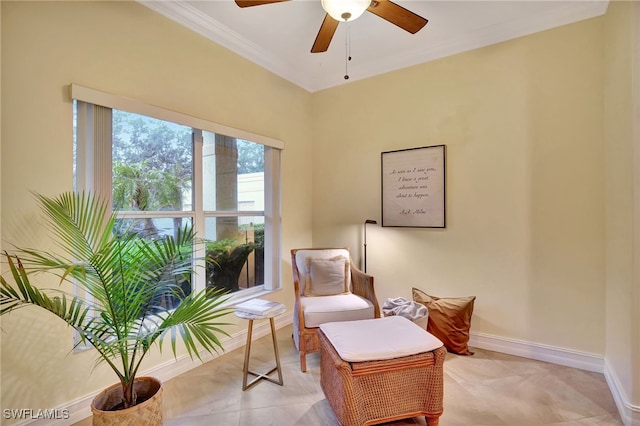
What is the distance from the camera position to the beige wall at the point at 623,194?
177cm

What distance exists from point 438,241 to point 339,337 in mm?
1662

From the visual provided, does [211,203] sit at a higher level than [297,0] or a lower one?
lower

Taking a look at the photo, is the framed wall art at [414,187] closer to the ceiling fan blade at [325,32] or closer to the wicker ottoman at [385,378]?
the ceiling fan blade at [325,32]

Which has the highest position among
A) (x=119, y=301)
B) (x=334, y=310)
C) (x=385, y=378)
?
(x=119, y=301)

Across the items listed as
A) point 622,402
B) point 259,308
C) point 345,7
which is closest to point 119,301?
point 259,308

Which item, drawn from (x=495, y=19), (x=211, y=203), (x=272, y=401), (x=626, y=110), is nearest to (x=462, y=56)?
(x=495, y=19)

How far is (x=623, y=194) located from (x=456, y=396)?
1702 mm

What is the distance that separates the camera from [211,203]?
2838 millimetres

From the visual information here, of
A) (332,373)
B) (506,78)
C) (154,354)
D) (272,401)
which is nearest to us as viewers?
(332,373)

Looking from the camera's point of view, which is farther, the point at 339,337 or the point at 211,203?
the point at 211,203

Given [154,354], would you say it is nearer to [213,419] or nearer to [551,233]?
[213,419]

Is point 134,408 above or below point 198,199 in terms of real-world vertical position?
below

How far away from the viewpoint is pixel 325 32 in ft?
7.23

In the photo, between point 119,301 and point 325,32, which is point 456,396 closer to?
point 119,301
